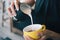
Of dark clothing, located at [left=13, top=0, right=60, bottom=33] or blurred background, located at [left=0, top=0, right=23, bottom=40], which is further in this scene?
blurred background, located at [left=0, top=0, right=23, bottom=40]

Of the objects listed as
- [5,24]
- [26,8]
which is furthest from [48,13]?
[5,24]

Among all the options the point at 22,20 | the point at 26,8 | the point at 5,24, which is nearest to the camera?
the point at 26,8

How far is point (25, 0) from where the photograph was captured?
0.91 meters

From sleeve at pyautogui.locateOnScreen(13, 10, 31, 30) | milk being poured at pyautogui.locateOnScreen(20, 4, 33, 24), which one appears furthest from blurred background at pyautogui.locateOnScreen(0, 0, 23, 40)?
milk being poured at pyautogui.locateOnScreen(20, 4, 33, 24)

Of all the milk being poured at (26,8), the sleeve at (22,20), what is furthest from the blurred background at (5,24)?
the milk being poured at (26,8)

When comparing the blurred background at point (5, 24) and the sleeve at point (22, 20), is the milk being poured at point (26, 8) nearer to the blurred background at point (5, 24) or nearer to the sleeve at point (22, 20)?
the sleeve at point (22, 20)

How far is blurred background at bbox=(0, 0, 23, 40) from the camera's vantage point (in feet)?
3.20

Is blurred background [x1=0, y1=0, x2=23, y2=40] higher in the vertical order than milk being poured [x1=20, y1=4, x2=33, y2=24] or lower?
lower

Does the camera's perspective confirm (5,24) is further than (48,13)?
Yes

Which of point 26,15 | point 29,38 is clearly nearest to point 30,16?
→ point 26,15

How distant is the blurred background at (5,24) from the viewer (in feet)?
3.20

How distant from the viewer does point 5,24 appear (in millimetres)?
1155

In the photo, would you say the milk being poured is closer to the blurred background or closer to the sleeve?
the sleeve

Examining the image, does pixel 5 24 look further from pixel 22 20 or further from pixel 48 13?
pixel 48 13
